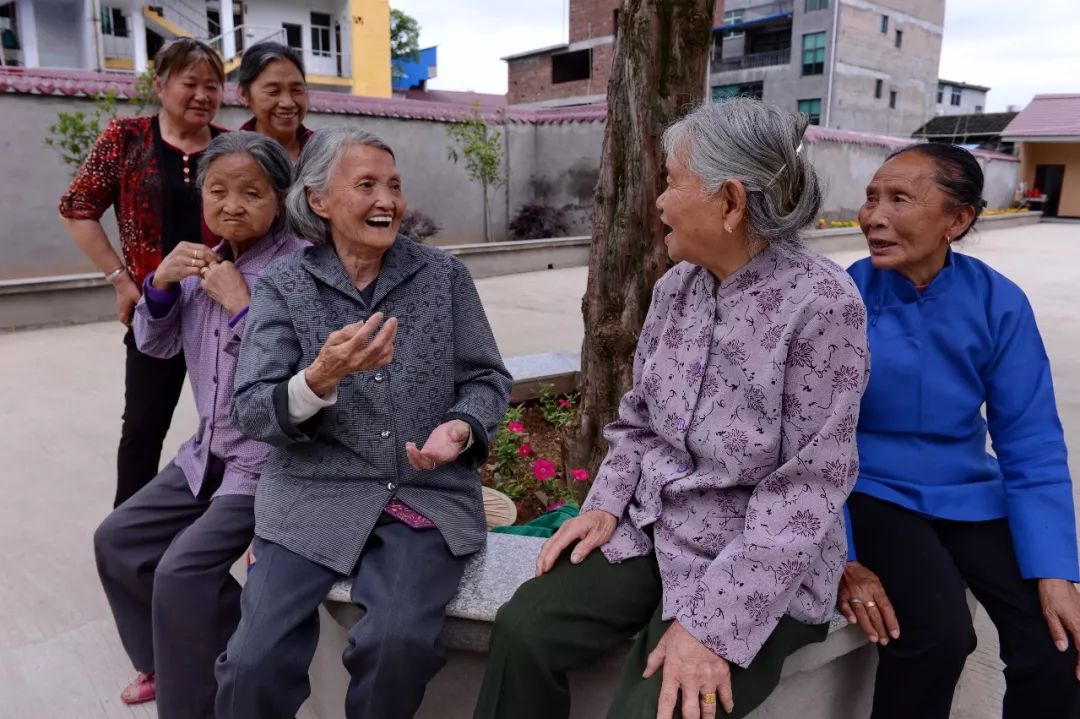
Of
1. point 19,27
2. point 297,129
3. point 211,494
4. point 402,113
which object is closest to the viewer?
point 211,494

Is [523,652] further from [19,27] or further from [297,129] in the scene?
[19,27]

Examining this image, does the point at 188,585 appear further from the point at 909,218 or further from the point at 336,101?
the point at 336,101

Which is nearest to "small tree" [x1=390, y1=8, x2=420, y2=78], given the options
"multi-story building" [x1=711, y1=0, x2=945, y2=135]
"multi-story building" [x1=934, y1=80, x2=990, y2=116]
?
"multi-story building" [x1=711, y1=0, x2=945, y2=135]

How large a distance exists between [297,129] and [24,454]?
2496 millimetres

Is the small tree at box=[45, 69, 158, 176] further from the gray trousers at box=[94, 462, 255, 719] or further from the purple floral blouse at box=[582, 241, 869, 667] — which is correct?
the purple floral blouse at box=[582, 241, 869, 667]

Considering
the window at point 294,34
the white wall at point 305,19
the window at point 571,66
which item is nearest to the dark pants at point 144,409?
the white wall at point 305,19

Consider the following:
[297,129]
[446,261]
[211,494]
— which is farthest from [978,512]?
[297,129]

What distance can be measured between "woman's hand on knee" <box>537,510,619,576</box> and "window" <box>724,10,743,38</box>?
3419 centimetres

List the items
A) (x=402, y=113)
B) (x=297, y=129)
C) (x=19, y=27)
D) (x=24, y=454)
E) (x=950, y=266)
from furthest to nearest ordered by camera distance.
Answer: (x=19, y=27) → (x=402, y=113) → (x=24, y=454) → (x=297, y=129) → (x=950, y=266)

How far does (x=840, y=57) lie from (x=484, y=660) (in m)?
31.3

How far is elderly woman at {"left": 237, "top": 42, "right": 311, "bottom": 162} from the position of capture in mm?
2646

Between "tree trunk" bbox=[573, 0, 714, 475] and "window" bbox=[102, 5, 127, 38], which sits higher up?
"window" bbox=[102, 5, 127, 38]

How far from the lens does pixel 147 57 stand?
1959 centimetres

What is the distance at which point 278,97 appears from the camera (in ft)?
8.69
